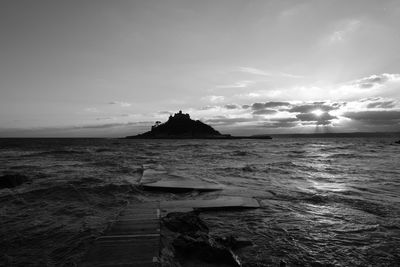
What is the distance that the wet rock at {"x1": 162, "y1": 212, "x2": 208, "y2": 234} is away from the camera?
21.3 feet

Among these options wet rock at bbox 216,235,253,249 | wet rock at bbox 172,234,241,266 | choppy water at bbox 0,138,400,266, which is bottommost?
choppy water at bbox 0,138,400,266

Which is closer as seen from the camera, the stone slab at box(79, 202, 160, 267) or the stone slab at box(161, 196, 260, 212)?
the stone slab at box(79, 202, 160, 267)

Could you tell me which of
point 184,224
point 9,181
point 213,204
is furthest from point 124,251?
point 9,181

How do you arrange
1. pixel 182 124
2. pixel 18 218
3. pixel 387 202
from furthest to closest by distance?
pixel 182 124 → pixel 387 202 → pixel 18 218

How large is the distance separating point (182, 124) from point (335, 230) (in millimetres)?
176479

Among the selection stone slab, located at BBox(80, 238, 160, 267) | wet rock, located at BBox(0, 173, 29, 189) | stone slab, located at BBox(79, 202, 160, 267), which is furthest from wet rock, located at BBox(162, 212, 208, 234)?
wet rock, located at BBox(0, 173, 29, 189)

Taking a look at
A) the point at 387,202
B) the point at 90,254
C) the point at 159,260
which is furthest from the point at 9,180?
the point at 387,202

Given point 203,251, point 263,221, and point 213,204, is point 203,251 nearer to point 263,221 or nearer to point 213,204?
point 263,221

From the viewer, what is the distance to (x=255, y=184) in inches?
534

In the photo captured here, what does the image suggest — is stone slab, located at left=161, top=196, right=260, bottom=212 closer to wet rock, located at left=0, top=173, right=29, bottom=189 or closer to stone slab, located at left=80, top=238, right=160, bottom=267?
stone slab, located at left=80, top=238, right=160, bottom=267

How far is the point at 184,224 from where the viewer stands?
6.69 metres

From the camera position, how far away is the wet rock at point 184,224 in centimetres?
650

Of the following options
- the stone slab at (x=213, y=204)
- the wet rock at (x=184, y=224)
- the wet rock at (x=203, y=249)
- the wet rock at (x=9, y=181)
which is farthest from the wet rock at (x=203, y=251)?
the wet rock at (x=9, y=181)

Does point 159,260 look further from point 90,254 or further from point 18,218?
point 18,218
